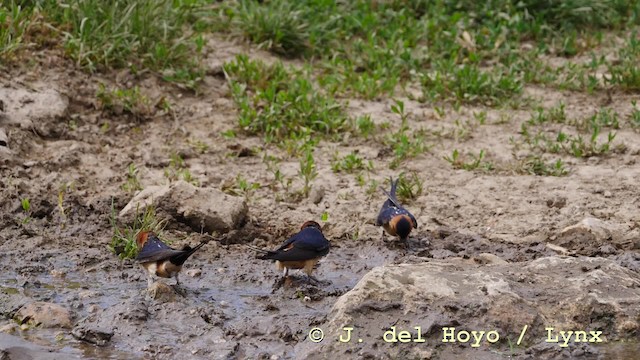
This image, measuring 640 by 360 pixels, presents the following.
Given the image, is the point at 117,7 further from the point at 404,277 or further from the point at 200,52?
the point at 404,277

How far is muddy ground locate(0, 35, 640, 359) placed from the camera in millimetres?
6016

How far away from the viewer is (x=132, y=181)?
795 centimetres

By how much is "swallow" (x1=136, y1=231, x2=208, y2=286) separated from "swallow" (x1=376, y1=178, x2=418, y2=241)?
134cm

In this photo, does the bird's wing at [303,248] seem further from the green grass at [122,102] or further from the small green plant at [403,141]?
the green grass at [122,102]

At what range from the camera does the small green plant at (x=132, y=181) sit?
309 inches

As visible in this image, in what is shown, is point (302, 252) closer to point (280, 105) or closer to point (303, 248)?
point (303, 248)

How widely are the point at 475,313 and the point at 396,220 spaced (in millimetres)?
1618

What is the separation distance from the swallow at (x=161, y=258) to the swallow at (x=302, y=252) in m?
0.45

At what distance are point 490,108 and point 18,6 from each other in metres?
4.02

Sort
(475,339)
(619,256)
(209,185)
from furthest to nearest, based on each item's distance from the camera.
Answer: (209,185) < (619,256) < (475,339)

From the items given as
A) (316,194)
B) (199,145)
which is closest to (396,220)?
(316,194)

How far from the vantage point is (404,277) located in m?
5.79

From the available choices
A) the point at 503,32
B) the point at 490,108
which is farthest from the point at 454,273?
the point at 503,32

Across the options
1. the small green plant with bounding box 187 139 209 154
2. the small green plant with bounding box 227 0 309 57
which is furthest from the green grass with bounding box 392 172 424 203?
the small green plant with bounding box 227 0 309 57
